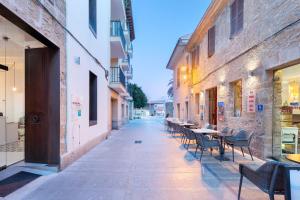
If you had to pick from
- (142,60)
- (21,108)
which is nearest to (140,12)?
(142,60)

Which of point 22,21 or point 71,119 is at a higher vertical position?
point 22,21

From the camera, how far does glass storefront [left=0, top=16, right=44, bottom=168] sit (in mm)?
5039

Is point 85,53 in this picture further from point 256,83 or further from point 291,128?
point 291,128

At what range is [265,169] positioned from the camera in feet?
9.26

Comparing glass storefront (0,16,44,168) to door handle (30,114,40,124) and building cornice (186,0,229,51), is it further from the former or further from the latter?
building cornice (186,0,229,51)

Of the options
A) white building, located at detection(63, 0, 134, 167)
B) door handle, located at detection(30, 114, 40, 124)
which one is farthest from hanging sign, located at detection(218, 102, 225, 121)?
door handle, located at detection(30, 114, 40, 124)

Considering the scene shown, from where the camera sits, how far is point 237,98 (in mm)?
8031

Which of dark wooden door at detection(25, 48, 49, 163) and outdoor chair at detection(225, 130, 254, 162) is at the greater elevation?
dark wooden door at detection(25, 48, 49, 163)

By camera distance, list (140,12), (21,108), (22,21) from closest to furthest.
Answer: (22,21) → (21,108) → (140,12)

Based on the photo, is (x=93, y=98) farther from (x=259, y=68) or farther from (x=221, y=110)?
(x=259, y=68)

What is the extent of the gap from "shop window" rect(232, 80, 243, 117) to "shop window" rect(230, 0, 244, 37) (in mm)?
1780

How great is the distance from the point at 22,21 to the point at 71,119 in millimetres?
2698

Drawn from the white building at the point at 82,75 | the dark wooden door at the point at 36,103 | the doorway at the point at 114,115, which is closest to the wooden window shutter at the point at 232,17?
the white building at the point at 82,75

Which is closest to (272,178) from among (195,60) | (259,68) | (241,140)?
(241,140)
